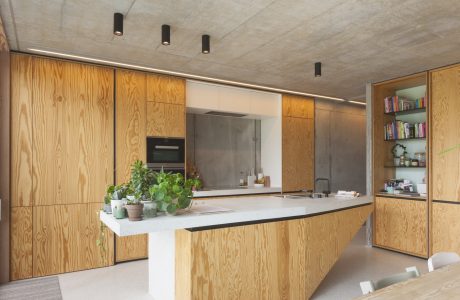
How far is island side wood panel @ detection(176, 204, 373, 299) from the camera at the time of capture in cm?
233

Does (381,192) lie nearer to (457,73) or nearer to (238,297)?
(457,73)

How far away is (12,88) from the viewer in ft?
11.4

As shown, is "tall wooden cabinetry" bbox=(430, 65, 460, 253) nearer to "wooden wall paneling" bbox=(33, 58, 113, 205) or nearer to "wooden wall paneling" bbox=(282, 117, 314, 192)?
"wooden wall paneling" bbox=(282, 117, 314, 192)

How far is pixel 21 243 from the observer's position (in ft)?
11.5

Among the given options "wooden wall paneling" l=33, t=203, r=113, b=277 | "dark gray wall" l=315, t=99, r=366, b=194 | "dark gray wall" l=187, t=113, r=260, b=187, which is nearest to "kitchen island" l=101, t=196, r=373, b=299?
"wooden wall paneling" l=33, t=203, r=113, b=277

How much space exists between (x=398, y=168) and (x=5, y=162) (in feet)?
18.1

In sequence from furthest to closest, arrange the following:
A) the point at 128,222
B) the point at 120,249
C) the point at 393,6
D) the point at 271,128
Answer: the point at 271,128
the point at 120,249
the point at 393,6
the point at 128,222

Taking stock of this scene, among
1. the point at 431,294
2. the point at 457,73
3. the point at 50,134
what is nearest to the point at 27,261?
the point at 50,134

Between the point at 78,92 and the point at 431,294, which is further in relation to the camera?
the point at 78,92

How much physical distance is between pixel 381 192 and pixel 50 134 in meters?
4.76

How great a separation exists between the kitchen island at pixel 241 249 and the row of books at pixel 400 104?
237 centimetres

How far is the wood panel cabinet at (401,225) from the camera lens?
4242 millimetres

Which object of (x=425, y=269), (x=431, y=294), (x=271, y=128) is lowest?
(x=425, y=269)

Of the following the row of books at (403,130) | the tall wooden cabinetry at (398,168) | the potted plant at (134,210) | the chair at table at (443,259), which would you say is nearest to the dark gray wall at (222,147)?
the tall wooden cabinetry at (398,168)
